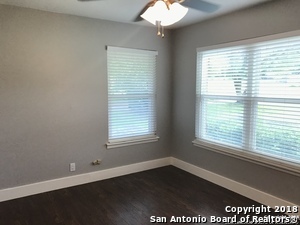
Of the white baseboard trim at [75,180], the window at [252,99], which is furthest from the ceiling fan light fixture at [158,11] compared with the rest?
the white baseboard trim at [75,180]

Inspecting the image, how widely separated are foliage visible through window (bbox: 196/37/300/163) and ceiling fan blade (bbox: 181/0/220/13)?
57 centimetres

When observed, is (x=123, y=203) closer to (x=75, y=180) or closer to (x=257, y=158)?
(x=75, y=180)

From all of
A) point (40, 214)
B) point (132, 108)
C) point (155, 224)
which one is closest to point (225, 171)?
point (155, 224)

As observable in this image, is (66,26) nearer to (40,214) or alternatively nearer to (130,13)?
(130,13)

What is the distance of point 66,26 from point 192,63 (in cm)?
194

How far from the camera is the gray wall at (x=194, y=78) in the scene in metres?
2.67

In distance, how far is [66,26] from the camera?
10.6 feet

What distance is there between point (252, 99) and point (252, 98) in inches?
0.5

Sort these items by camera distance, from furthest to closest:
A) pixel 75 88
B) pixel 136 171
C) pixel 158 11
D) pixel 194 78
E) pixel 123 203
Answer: pixel 136 171 < pixel 194 78 < pixel 75 88 < pixel 123 203 < pixel 158 11

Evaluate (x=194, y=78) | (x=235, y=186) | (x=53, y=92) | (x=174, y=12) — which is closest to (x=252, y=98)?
(x=194, y=78)

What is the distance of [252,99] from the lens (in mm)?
2986

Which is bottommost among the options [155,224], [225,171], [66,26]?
[155,224]

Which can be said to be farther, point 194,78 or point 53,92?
point 194,78

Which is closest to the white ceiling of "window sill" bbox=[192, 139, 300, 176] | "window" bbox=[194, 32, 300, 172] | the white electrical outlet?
"window" bbox=[194, 32, 300, 172]
